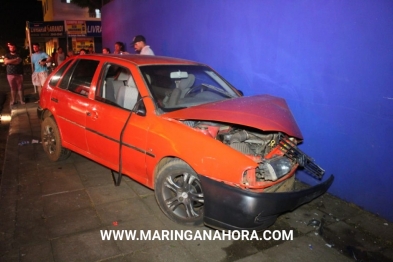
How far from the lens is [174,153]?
3.03m

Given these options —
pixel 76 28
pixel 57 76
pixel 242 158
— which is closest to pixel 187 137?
pixel 242 158

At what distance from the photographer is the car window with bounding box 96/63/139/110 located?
373 cm

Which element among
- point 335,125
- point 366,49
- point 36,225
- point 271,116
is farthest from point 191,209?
point 366,49

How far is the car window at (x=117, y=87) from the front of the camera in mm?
3733

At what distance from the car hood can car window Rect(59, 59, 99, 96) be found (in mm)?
1620

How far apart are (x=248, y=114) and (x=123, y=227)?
186 cm

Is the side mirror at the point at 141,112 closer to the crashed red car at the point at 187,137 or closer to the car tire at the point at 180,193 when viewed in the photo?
the crashed red car at the point at 187,137

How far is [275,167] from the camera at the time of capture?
9.55 feet

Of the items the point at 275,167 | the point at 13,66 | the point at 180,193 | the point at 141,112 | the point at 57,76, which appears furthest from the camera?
the point at 13,66

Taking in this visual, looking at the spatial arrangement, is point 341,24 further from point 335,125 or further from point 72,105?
point 72,105

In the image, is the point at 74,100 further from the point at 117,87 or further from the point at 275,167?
the point at 275,167

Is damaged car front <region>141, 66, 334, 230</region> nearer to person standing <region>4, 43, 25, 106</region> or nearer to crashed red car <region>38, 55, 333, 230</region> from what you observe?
crashed red car <region>38, 55, 333, 230</region>

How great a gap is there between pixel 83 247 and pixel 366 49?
3.86m

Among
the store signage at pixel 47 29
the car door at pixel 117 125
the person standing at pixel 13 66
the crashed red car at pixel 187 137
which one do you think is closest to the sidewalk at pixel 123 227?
the crashed red car at pixel 187 137
